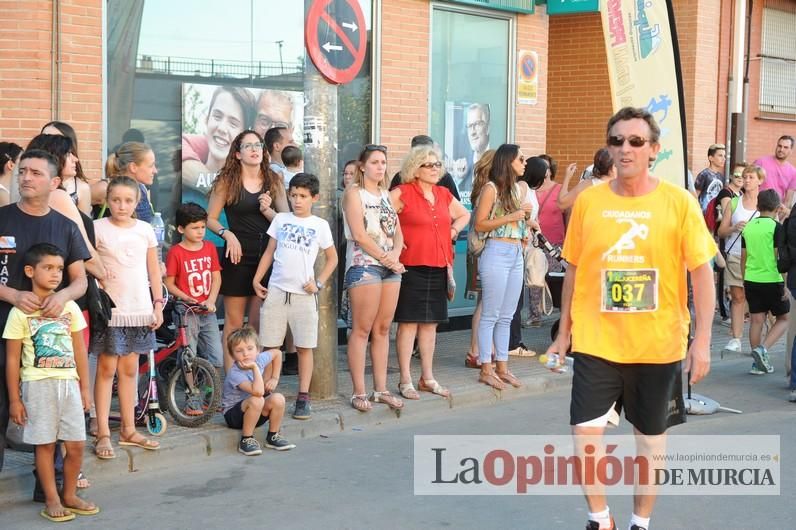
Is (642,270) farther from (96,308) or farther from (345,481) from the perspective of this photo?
(96,308)

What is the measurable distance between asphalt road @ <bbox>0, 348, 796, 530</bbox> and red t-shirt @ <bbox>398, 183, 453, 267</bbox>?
4.91ft

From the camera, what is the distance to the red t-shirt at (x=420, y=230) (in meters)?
8.95

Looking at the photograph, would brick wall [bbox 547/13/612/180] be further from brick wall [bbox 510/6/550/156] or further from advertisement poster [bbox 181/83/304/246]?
advertisement poster [bbox 181/83/304/246]

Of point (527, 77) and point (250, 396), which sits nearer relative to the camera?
point (250, 396)

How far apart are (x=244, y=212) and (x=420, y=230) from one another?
4.57 feet

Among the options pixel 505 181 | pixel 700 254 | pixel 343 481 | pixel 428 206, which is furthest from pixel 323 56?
pixel 700 254

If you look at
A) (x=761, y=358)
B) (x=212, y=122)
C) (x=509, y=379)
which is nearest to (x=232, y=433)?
(x=509, y=379)

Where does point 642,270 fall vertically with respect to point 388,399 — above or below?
above

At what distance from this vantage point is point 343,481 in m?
6.95

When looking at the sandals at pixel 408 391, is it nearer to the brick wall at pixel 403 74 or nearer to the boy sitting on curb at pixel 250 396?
the boy sitting on curb at pixel 250 396

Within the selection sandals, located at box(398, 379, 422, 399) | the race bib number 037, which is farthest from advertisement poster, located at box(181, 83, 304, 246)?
the race bib number 037

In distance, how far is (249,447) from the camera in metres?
7.53

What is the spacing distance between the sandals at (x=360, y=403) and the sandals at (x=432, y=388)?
780mm

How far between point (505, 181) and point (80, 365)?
4547mm
